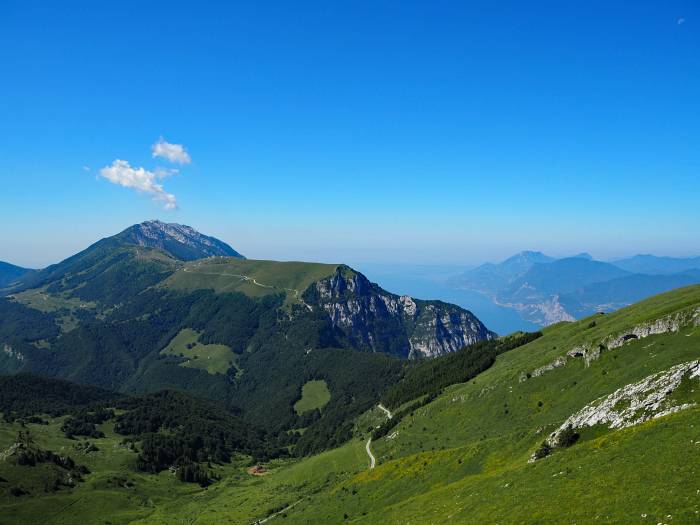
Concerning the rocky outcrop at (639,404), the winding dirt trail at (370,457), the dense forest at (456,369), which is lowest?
the winding dirt trail at (370,457)

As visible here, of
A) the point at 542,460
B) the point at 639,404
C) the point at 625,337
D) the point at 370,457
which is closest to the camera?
the point at 542,460

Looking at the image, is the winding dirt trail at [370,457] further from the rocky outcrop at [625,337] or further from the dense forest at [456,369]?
the rocky outcrop at [625,337]

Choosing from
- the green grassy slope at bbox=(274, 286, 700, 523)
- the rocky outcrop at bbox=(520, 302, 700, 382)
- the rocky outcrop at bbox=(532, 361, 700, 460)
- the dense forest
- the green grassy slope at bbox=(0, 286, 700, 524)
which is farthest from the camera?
the dense forest

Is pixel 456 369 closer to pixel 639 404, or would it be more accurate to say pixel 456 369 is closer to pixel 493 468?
pixel 493 468

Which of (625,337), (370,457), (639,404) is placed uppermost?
(625,337)

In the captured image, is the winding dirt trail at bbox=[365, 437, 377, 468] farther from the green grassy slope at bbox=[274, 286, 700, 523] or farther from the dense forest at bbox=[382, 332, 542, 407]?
the dense forest at bbox=[382, 332, 542, 407]

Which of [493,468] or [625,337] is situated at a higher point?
[625,337]

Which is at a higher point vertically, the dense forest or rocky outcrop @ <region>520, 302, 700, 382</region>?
rocky outcrop @ <region>520, 302, 700, 382</region>

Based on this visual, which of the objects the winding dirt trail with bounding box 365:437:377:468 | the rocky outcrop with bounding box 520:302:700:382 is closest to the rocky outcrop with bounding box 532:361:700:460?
the rocky outcrop with bounding box 520:302:700:382

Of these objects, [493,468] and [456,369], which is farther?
[456,369]

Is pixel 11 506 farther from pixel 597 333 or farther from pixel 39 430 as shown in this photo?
pixel 597 333

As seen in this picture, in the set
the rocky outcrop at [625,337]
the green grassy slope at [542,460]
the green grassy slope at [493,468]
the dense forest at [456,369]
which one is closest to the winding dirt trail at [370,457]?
the green grassy slope at [493,468]

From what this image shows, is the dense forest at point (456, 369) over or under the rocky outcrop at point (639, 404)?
under

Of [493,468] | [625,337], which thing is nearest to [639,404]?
[493,468]
